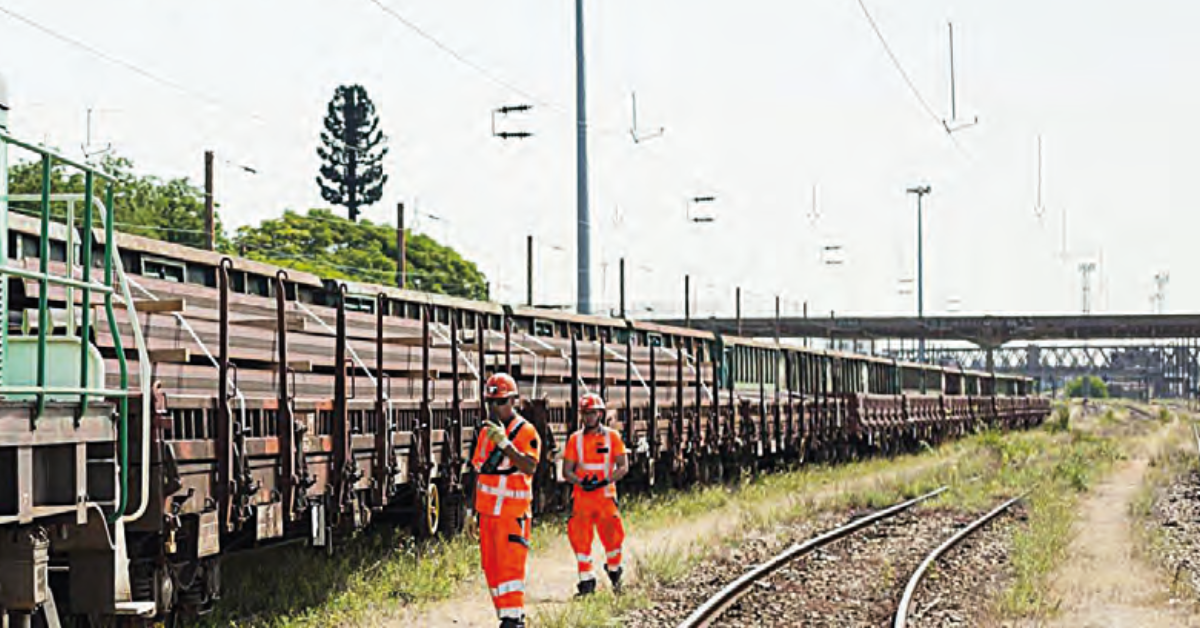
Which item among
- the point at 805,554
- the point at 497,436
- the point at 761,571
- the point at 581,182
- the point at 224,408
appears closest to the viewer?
the point at 224,408

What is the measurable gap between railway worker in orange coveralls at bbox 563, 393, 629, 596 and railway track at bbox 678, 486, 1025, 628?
3.13 ft

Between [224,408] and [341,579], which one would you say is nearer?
[224,408]

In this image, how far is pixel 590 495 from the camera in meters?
13.0

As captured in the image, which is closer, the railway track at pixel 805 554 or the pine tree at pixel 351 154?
the railway track at pixel 805 554

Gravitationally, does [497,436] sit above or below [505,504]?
above

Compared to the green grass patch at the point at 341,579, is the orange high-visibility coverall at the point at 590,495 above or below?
above

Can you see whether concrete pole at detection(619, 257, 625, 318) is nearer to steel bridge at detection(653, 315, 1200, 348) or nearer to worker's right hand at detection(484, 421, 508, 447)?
worker's right hand at detection(484, 421, 508, 447)

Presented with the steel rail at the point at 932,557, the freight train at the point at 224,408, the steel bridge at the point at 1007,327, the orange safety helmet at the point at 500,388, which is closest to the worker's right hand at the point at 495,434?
the orange safety helmet at the point at 500,388

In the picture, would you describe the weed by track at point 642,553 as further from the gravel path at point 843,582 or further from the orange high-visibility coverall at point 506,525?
the orange high-visibility coverall at point 506,525

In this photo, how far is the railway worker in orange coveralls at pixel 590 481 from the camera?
12.9 m

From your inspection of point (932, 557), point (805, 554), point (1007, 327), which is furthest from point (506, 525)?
point (1007, 327)

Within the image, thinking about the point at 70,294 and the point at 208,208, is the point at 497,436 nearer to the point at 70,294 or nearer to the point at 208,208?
the point at 70,294

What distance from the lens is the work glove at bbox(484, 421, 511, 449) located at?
32.8 ft

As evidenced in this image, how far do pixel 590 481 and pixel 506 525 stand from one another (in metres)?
2.94
